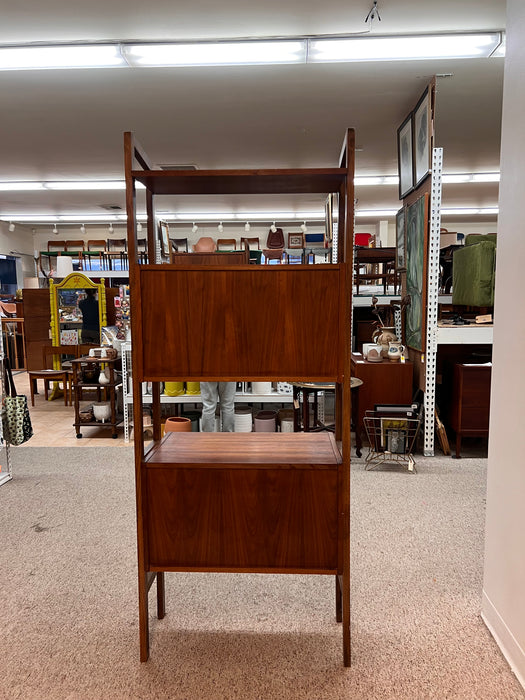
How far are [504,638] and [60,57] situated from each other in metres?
4.51

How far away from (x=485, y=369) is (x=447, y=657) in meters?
2.62

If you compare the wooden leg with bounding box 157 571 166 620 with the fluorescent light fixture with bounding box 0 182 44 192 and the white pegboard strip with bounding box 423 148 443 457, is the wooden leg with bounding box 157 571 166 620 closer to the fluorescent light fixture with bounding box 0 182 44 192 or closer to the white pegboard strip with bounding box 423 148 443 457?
the white pegboard strip with bounding box 423 148 443 457

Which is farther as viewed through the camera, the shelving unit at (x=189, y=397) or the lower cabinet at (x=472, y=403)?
the shelving unit at (x=189, y=397)

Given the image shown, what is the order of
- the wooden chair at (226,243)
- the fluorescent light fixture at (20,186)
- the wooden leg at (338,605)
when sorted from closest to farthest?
1. the wooden leg at (338,605)
2. the fluorescent light fixture at (20,186)
3. the wooden chair at (226,243)

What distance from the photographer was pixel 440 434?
4094 mm

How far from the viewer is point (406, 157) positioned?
4.62 m

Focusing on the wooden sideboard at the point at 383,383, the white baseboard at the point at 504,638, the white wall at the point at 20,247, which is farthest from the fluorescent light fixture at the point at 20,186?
the white baseboard at the point at 504,638

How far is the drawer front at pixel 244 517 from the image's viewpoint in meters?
1.63

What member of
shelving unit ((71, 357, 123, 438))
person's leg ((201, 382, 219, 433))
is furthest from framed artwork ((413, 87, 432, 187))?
shelving unit ((71, 357, 123, 438))

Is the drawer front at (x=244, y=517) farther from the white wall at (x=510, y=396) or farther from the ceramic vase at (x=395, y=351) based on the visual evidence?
the ceramic vase at (x=395, y=351)

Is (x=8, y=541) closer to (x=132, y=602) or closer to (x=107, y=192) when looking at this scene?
(x=132, y=602)

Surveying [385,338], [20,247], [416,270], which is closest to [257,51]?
[416,270]

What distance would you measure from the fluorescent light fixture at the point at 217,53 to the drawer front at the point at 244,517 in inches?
126

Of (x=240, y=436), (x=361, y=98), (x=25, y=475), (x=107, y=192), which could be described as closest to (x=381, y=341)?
(x=361, y=98)
